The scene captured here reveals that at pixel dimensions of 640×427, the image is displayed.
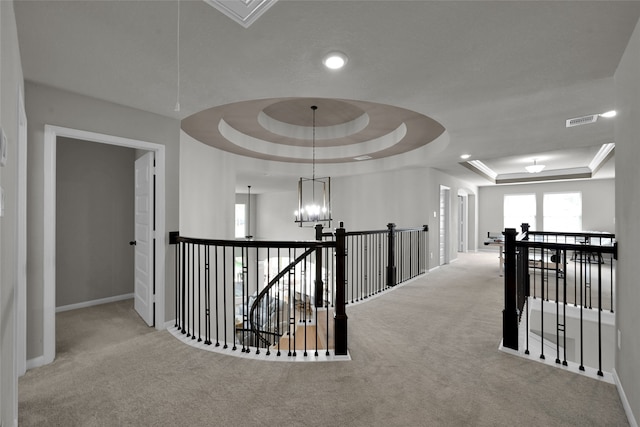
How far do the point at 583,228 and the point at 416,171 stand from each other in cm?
666

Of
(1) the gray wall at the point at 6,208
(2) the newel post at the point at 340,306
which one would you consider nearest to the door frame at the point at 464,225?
(2) the newel post at the point at 340,306

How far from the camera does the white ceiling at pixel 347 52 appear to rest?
1.79 meters

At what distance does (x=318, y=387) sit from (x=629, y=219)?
7.83ft

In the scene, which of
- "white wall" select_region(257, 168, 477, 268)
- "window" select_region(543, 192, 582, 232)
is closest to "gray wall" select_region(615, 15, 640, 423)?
"white wall" select_region(257, 168, 477, 268)

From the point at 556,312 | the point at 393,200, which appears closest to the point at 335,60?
the point at 556,312

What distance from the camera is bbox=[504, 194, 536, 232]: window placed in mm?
10508

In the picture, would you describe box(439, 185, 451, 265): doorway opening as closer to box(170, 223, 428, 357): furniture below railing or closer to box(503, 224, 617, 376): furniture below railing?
box(170, 223, 428, 357): furniture below railing

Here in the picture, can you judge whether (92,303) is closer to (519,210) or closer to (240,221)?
(240,221)

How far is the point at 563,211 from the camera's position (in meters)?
10.0

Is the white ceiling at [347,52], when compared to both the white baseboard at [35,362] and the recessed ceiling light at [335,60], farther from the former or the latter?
the white baseboard at [35,362]

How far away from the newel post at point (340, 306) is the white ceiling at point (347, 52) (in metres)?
1.46

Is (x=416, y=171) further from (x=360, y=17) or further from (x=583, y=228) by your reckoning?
(x=583, y=228)

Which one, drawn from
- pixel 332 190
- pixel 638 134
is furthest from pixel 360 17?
pixel 332 190

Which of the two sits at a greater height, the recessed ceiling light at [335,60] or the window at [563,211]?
the recessed ceiling light at [335,60]
